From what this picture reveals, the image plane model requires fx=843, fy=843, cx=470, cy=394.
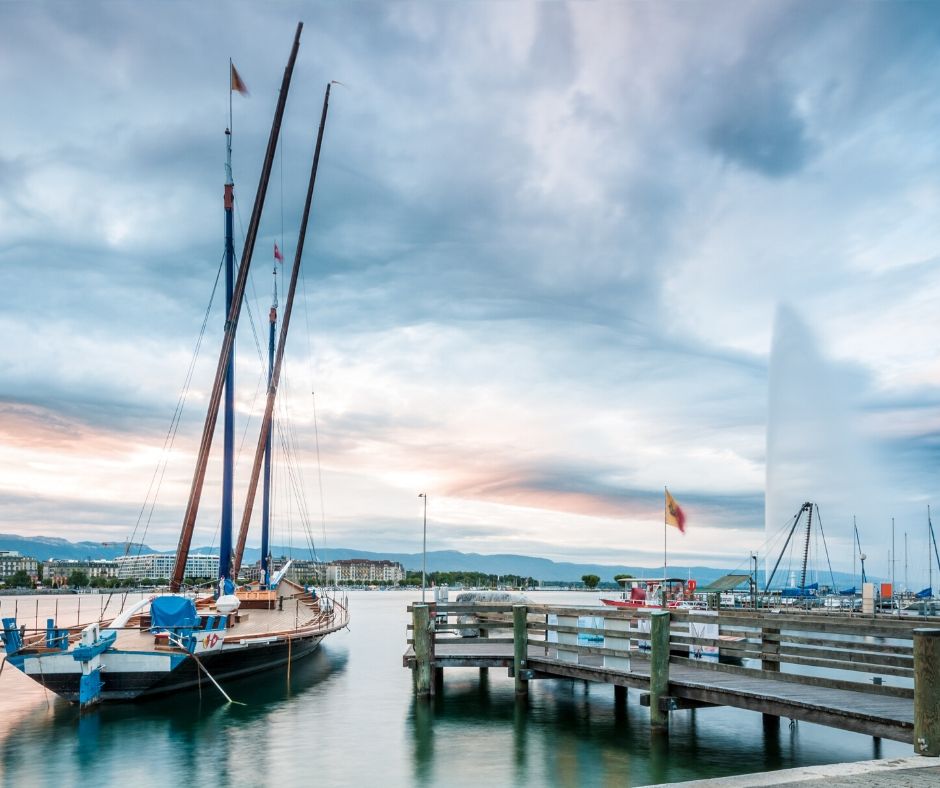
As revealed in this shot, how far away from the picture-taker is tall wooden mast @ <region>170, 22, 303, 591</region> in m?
27.9

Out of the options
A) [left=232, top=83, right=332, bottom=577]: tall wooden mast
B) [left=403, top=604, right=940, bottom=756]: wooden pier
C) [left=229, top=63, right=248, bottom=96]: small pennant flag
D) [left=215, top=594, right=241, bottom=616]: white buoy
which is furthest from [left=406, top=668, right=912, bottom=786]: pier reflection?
[left=229, top=63, right=248, bottom=96]: small pennant flag

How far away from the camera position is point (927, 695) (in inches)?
448

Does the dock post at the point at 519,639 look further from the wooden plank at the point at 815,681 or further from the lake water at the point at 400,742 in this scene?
the wooden plank at the point at 815,681

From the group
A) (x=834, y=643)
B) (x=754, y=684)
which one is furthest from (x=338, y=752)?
(x=834, y=643)

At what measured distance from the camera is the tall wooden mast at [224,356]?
27922 millimetres

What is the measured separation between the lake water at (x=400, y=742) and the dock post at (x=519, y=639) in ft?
4.10

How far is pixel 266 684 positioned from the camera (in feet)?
99.3

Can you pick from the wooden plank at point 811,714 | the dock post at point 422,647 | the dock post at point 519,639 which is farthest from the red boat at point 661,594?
the wooden plank at point 811,714

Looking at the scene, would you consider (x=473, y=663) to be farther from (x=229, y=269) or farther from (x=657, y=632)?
(x=229, y=269)

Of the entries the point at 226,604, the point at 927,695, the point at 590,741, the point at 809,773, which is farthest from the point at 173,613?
the point at 927,695

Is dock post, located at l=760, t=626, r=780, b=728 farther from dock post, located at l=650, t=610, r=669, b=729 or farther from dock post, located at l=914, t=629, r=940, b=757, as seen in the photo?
dock post, located at l=914, t=629, r=940, b=757

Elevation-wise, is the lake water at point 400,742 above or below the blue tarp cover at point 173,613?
below

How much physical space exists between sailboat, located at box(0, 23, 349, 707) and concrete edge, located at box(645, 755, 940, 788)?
16.5 metres

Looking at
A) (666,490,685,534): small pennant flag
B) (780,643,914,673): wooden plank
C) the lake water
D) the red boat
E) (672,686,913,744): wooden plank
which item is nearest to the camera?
(672,686,913,744): wooden plank
